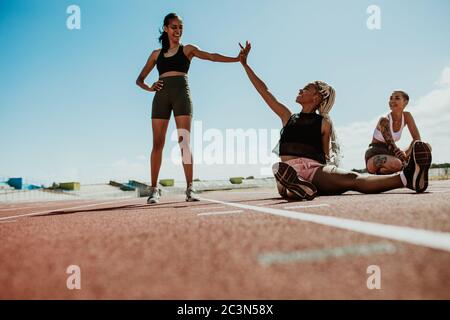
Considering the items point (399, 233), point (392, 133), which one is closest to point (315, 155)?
point (392, 133)

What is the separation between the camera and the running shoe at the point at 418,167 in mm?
2863

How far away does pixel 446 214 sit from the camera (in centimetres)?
144

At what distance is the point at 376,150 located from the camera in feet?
17.1

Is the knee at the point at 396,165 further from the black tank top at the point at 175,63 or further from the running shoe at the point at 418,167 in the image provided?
the black tank top at the point at 175,63

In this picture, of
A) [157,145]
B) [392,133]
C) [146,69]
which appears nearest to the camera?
[157,145]

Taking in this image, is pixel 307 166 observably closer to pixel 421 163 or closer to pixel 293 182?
pixel 293 182

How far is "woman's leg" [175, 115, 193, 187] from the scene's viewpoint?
13.9ft

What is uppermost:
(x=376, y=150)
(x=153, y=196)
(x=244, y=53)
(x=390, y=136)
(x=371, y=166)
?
(x=244, y=53)

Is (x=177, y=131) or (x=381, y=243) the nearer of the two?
(x=381, y=243)

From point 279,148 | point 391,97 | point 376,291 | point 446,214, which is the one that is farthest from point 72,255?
point 391,97

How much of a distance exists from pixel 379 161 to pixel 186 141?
10.0ft

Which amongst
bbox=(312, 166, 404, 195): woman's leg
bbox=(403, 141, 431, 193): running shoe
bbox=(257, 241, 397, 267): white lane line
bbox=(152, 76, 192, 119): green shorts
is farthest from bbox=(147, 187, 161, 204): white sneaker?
bbox=(257, 241, 397, 267): white lane line
